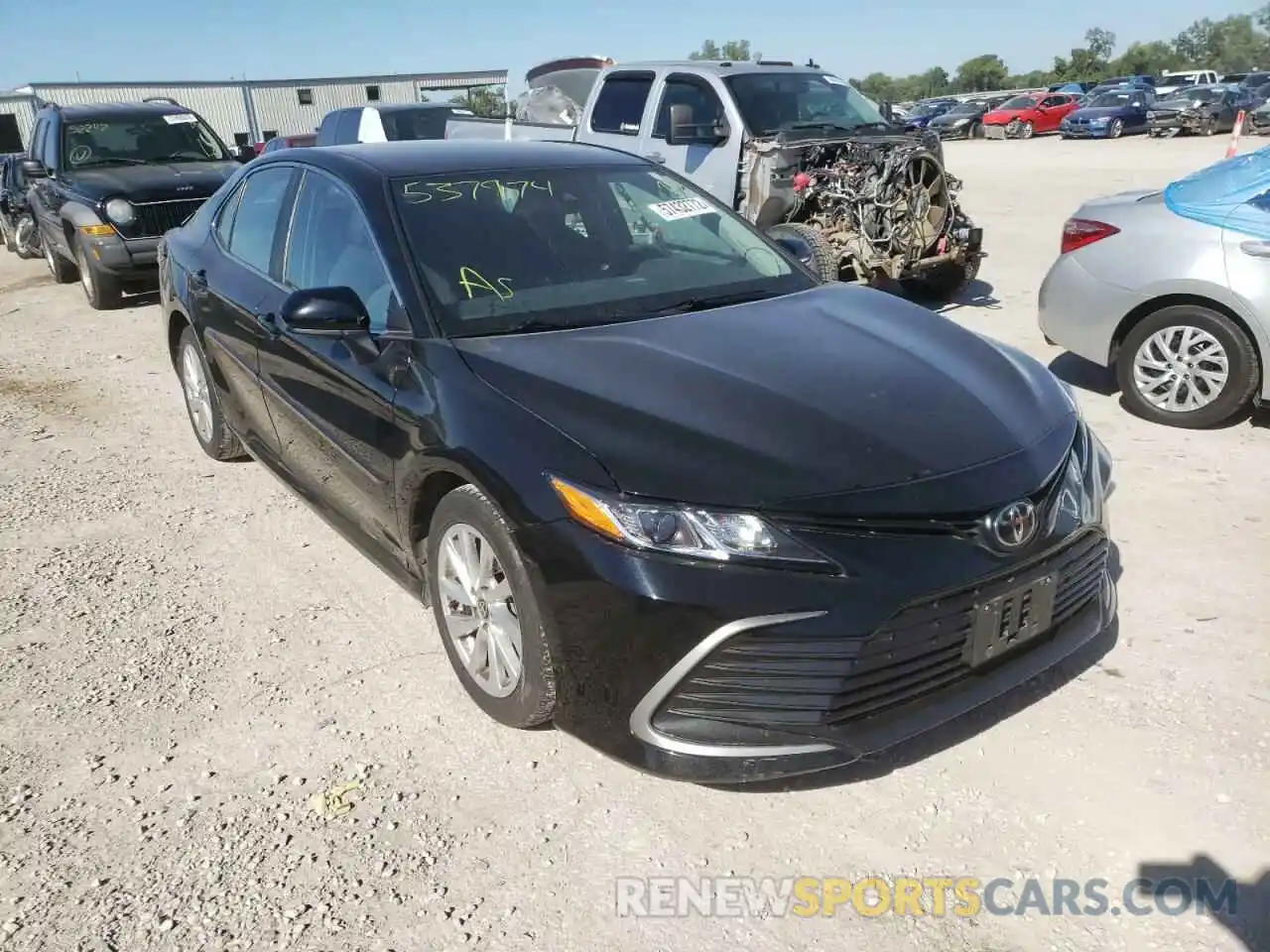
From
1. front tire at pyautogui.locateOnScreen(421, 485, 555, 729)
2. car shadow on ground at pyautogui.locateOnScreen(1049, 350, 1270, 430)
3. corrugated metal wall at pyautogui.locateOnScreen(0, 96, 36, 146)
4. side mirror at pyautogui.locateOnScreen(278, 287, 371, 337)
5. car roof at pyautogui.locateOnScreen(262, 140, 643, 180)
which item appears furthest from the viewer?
corrugated metal wall at pyautogui.locateOnScreen(0, 96, 36, 146)

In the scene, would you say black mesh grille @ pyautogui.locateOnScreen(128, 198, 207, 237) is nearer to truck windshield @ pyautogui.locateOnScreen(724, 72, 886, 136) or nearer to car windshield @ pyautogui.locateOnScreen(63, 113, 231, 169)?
car windshield @ pyautogui.locateOnScreen(63, 113, 231, 169)

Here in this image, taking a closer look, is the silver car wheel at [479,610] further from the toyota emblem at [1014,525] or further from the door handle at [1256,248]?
the door handle at [1256,248]

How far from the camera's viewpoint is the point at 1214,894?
2.28 meters

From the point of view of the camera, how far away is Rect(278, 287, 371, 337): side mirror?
3064 mm

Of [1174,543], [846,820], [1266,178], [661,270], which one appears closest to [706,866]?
[846,820]

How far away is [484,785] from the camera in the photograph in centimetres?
274

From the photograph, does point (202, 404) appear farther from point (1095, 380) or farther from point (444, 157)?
point (1095, 380)

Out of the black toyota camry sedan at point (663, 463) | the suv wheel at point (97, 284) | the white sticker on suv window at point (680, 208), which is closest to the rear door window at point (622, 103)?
the suv wheel at point (97, 284)

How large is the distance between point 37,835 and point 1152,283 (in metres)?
5.25

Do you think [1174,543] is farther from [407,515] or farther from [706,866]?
[407,515]

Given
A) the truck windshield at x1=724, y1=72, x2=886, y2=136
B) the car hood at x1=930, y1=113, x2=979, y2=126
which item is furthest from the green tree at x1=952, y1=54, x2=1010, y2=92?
the truck windshield at x1=724, y1=72, x2=886, y2=136

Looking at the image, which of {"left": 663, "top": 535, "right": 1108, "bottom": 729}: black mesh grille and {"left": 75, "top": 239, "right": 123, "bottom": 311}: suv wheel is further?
{"left": 75, "top": 239, "right": 123, "bottom": 311}: suv wheel

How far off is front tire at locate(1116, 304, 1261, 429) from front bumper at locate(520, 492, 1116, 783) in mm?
3144

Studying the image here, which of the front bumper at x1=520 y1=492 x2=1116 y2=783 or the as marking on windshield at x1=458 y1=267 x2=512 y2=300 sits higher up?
the as marking on windshield at x1=458 y1=267 x2=512 y2=300
